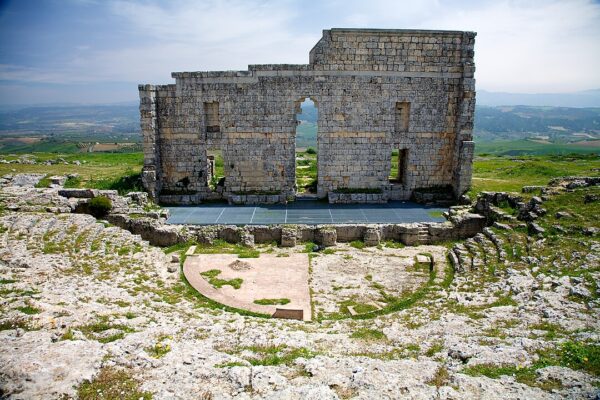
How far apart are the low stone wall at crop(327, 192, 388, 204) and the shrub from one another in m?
10.8

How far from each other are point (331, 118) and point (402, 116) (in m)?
3.96

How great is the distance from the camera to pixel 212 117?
21078mm

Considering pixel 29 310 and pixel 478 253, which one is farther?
pixel 478 253

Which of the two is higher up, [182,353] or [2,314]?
[2,314]

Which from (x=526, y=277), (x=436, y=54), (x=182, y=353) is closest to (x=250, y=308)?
(x=182, y=353)

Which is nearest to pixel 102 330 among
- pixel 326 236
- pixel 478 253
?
pixel 326 236

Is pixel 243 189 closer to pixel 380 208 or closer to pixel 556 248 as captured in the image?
pixel 380 208

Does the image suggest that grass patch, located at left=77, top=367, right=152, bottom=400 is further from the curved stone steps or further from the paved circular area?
the curved stone steps

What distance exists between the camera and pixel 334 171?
21328mm

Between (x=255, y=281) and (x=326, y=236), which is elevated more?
(x=326, y=236)

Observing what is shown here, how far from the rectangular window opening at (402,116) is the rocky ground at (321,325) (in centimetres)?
784

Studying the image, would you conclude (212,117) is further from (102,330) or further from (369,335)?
(369,335)

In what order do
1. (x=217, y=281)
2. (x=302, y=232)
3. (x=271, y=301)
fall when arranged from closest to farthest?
(x=271, y=301) → (x=217, y=281) → (x=302, y=232)

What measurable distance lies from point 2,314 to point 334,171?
52.3 ft
